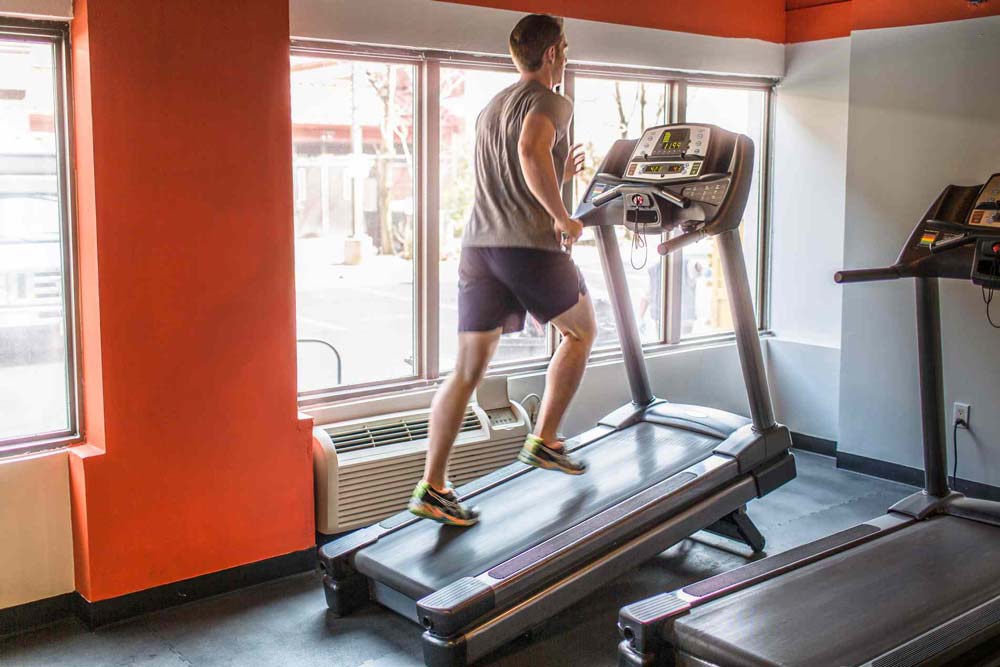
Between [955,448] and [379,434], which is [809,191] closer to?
[955,448]

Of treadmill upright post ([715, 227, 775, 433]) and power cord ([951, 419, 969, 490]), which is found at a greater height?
treadmill upright post ([715, 227, 775, 433])

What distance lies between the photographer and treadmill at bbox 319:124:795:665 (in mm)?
3084

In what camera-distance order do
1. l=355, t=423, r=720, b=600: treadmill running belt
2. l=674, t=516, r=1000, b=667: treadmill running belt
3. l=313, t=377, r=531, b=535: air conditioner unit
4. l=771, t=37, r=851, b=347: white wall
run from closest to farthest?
l=674, t=516, r=1000, b=667: treadmill running belt → l=355, t=423, r=720, b=600: treadmill running belt → l=313, t=377, r=531, b=535: air conditioner unit → l=771, t=37, r=851, b=347: white wall

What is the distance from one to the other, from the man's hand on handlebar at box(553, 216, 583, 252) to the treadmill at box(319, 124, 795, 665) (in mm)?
357

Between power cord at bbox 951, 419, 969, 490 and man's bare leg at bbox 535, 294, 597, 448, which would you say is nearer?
man's bare leg at bbox 535, 294, 597, 448

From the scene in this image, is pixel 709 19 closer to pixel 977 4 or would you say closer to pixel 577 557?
pixel 977 4

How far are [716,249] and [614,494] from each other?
2.33 meters

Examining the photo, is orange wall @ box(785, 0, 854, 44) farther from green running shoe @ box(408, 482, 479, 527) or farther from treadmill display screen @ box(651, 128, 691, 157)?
green running shoe @ box(408, 482, 479, 527)

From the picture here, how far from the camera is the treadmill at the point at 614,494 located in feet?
10.1

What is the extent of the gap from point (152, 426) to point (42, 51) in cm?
127

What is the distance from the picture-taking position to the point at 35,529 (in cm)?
334

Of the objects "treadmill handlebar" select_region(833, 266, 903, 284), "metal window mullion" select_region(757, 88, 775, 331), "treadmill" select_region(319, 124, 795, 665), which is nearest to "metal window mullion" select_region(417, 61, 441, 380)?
"treadmill" select_region(319, 124, 795, 665)

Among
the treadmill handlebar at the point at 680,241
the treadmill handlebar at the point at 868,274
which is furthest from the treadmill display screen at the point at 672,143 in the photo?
the treadmill handlebar at the point at 868,274

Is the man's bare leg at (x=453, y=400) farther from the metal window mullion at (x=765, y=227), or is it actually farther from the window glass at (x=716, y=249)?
the metal window mullion at (x=765, y=227)
